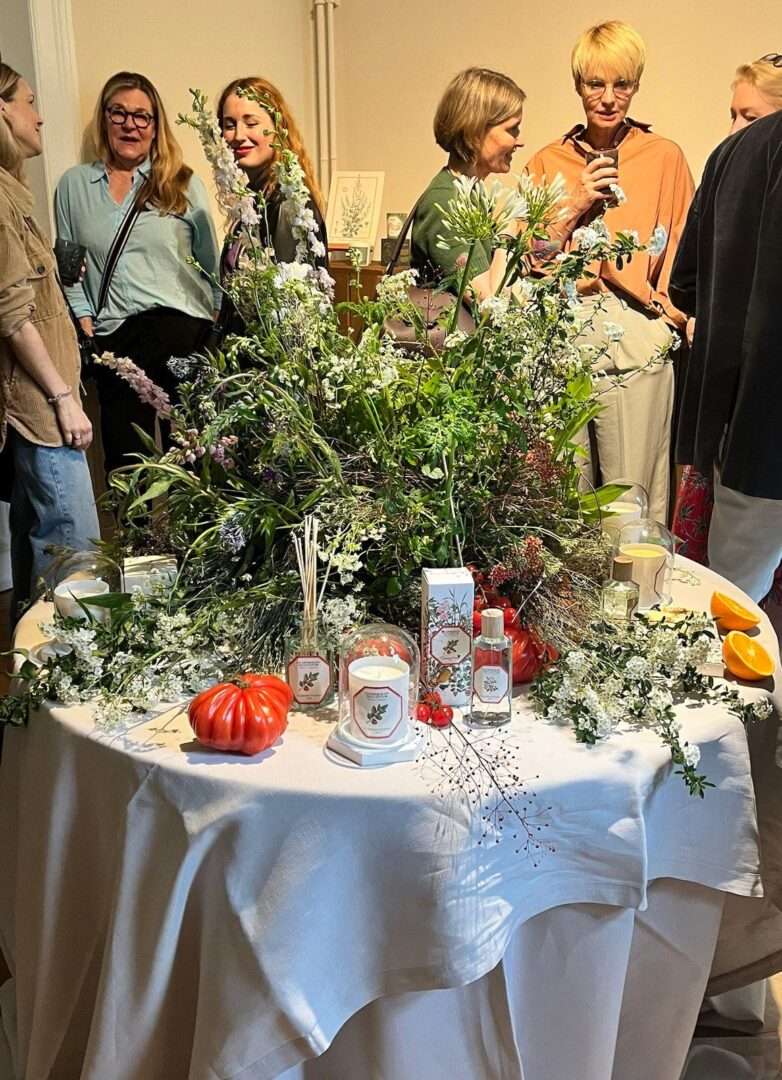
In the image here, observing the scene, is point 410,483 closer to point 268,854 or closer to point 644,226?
point 268,854

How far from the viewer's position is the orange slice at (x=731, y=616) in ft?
5.34

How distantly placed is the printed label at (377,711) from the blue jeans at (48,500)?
5.06 feet

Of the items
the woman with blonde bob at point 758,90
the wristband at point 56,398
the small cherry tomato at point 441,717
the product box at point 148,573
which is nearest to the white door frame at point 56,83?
the wristband at point 56,398

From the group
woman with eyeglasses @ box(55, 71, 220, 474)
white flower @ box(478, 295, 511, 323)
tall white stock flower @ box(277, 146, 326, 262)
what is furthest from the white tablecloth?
woman with eyeglasses @ box(55, 71, 220, 474)

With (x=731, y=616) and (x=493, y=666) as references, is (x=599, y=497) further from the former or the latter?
(x=493, y=666)

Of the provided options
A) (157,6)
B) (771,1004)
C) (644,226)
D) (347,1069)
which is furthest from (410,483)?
(157,6)

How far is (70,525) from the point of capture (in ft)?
8.71

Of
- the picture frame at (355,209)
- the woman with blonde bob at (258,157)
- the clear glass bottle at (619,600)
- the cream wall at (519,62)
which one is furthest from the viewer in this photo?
the picture frame at (355,209)

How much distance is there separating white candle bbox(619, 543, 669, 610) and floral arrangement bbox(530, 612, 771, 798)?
18 centimetres

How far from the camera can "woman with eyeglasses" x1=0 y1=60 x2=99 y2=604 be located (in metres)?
2.41

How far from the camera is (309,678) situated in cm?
138

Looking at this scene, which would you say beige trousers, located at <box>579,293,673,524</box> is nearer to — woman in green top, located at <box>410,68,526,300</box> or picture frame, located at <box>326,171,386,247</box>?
woman in green top, located at <box>410,68,526,300</box>

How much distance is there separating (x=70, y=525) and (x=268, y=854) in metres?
1.64

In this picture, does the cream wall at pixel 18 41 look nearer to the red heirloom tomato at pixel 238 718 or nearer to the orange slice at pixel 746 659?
the red heirloom tomato at pixel 238 718
